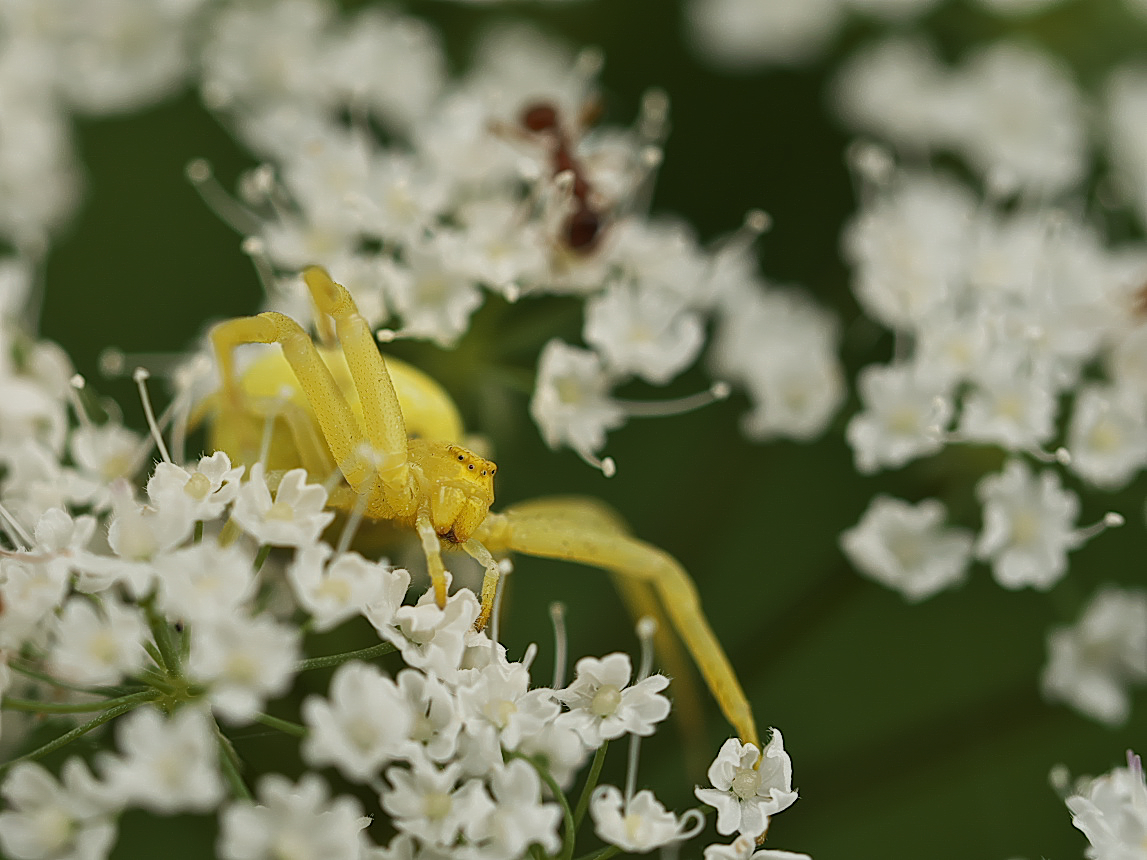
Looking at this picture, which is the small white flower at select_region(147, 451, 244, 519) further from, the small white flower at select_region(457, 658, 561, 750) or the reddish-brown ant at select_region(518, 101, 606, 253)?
the reddish-brown ant at select_region(518, 101, 606, 253)

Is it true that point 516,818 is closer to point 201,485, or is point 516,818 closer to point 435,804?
point 435,804

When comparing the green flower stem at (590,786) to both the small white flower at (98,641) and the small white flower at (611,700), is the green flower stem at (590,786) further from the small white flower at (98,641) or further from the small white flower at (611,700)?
the small white flower at (98,641)

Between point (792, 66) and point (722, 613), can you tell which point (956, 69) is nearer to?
point (792, 66)

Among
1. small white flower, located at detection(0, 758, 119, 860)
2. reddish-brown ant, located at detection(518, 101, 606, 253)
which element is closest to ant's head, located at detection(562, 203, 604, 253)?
reddish-brown ant, located at detection(518, 101, 606, 253)

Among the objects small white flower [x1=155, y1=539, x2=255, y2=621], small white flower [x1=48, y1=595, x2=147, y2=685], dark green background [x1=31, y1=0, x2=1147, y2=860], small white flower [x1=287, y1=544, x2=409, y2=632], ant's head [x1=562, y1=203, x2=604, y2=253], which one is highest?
ant's head [x1=562, y1=203, x2=604, y2=253]

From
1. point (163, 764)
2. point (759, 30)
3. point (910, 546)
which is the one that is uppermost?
point (759, 30)

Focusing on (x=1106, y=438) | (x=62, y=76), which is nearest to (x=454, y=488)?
(x=1106, y=438)

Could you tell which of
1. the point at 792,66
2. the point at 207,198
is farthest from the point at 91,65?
the point at 792,66

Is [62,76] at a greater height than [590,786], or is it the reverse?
[62,76]
